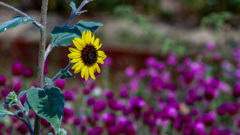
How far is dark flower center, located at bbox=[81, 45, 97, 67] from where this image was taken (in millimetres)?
1079

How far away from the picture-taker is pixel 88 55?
1.08m

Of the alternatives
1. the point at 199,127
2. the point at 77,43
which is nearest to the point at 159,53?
the point at 199,127

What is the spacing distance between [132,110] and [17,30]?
2608mm

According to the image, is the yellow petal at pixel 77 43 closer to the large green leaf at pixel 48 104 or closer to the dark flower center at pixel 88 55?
the dark flower center at pixel 88 55

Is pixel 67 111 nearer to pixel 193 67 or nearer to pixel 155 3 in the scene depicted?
pixel 193 67

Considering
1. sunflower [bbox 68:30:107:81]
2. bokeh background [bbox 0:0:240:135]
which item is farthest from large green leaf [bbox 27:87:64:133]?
bokeh background [bbox 0:0:240:135]

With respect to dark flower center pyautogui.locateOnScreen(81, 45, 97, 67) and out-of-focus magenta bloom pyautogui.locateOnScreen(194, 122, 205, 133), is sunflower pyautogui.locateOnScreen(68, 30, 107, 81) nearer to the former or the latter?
dark flower center pyautogui.locateOnScreen(81, 45, 97, 67)

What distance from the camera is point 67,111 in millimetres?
1765

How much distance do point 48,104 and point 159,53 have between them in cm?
286

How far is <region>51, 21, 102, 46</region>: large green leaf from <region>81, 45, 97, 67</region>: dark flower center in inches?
4.2

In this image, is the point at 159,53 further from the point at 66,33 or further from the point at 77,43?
the point at 77,43

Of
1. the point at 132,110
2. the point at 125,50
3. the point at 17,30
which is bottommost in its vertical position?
the point at 132,110

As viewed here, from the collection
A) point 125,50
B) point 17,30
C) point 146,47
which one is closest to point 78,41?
point 125,50

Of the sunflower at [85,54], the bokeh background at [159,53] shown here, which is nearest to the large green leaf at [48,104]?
the sunflower at [85,54]
